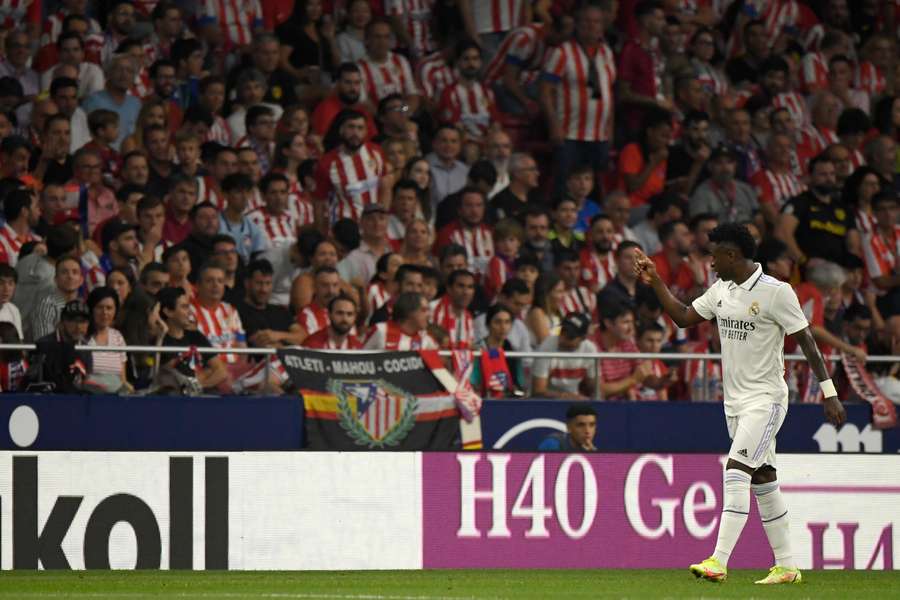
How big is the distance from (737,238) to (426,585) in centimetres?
291

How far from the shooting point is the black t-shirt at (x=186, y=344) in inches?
554

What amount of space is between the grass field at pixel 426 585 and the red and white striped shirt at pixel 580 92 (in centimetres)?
775

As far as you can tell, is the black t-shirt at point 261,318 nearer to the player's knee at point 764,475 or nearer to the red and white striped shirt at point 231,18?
the red and white striped shirt at point 231,18

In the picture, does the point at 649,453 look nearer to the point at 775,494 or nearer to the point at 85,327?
the point at 775,494

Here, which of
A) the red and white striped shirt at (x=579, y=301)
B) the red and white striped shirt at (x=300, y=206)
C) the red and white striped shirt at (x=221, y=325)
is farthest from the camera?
the red and white striped shirt at (x=300, y=206)

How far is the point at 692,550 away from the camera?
12695 mm

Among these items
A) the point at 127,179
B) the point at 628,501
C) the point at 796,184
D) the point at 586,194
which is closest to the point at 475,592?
the point at 628,501

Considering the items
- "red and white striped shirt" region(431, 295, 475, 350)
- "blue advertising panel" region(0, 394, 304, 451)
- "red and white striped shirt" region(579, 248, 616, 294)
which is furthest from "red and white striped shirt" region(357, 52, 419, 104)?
"blue advertising panel" region(0, 394, 304, 451)

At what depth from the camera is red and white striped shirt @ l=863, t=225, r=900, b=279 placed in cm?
1831

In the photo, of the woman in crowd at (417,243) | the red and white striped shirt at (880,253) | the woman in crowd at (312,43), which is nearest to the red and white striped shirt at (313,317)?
the woman in crowd at (417,243)

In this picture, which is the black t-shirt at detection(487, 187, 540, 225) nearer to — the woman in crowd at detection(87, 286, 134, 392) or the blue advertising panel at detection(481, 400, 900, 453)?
the blue advertising panel at detection(481, 400, 900, 453)

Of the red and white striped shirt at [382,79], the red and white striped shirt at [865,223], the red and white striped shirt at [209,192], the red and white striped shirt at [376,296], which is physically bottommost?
the red and white striped shirt at [376,296]

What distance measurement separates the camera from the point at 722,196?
61.2 feet

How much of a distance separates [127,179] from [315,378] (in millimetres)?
3096
